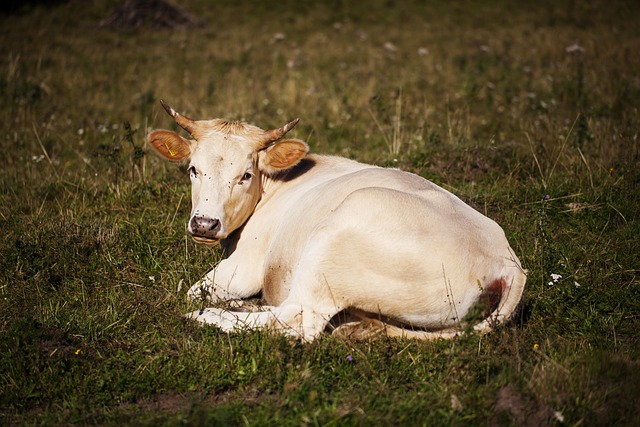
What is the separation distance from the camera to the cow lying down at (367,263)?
14.9ft

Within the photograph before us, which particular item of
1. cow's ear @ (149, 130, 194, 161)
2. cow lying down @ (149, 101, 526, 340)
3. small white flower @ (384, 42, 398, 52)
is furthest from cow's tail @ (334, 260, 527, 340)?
small white flower @ (384, 42, 398, 52)

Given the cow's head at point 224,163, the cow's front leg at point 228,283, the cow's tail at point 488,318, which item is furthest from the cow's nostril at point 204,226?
the cow's tail at point 488,318

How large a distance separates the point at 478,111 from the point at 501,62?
3496 millimetres

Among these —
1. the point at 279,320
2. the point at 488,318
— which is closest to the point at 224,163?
the point at 279,320

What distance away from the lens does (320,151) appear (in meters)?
9.36

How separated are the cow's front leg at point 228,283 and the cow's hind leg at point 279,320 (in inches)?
21.4

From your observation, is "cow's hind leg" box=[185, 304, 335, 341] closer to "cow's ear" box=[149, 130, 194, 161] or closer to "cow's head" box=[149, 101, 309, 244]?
"cow's head" box=[149, 101, 309, 244]

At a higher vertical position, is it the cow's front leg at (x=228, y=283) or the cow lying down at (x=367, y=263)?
the cow lying down at (x=367, y=263)

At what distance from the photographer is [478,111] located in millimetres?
11266

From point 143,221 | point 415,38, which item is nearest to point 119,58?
point 415,38

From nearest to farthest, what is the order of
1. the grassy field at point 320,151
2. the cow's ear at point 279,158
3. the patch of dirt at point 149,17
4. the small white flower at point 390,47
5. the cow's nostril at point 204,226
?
the grassy field at point 320,151, the cow's nostril at point 204,226, the cow's ear at point 279,158, the small white flower at point 390,47, the patch of dirt at point 149,17

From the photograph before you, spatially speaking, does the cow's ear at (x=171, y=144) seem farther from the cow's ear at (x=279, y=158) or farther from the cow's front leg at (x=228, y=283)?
the cow's front leg at (x=228, y=283)

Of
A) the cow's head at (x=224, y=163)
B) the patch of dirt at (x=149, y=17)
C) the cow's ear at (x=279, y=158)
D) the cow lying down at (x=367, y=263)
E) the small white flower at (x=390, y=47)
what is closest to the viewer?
the cow lying down at (x=367, y=263)

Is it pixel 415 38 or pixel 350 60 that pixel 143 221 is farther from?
pixel 415 38
